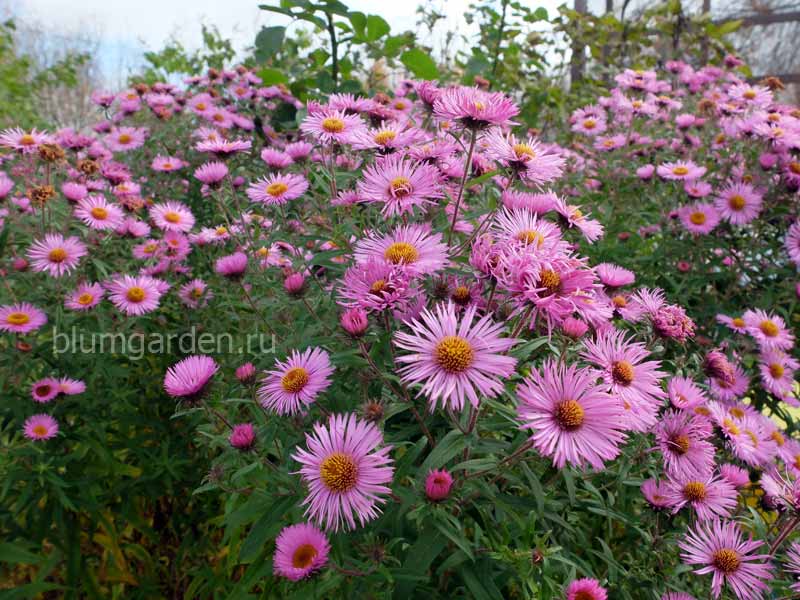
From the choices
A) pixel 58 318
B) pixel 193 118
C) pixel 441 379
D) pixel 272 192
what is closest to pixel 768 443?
pixel 441 379

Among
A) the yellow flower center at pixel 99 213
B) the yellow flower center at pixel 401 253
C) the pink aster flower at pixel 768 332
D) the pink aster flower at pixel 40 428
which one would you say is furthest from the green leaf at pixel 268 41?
the pink aster flower at pixel 768 332

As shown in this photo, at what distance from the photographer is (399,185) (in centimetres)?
118

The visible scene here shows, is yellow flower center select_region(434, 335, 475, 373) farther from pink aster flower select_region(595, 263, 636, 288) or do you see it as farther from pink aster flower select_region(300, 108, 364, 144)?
pink aster flower select_region(300, 108, 364, 144)

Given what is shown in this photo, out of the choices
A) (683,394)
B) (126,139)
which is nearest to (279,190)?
(683,394)

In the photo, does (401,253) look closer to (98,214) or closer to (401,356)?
(401,356)

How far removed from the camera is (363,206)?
1.55 m

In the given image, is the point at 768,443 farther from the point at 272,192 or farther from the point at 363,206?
the point at 272,192

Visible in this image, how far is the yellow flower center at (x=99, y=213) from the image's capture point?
2.08 metres

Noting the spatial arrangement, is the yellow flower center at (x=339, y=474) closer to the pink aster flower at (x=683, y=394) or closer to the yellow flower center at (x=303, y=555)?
the yellow flower center at (x=303, y=555)

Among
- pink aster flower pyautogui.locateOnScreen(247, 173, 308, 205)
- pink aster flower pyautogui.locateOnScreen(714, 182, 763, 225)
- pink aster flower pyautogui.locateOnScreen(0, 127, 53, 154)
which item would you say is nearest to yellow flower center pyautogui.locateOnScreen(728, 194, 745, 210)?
pink aster flower pyautogui.locateOnScreen(714, 182, 763, 225)

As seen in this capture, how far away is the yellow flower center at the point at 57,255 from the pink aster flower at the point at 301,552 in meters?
1.46

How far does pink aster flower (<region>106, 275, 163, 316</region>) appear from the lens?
193cm

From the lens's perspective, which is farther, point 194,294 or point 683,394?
point 194,294

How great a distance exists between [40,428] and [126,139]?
1918 mm
